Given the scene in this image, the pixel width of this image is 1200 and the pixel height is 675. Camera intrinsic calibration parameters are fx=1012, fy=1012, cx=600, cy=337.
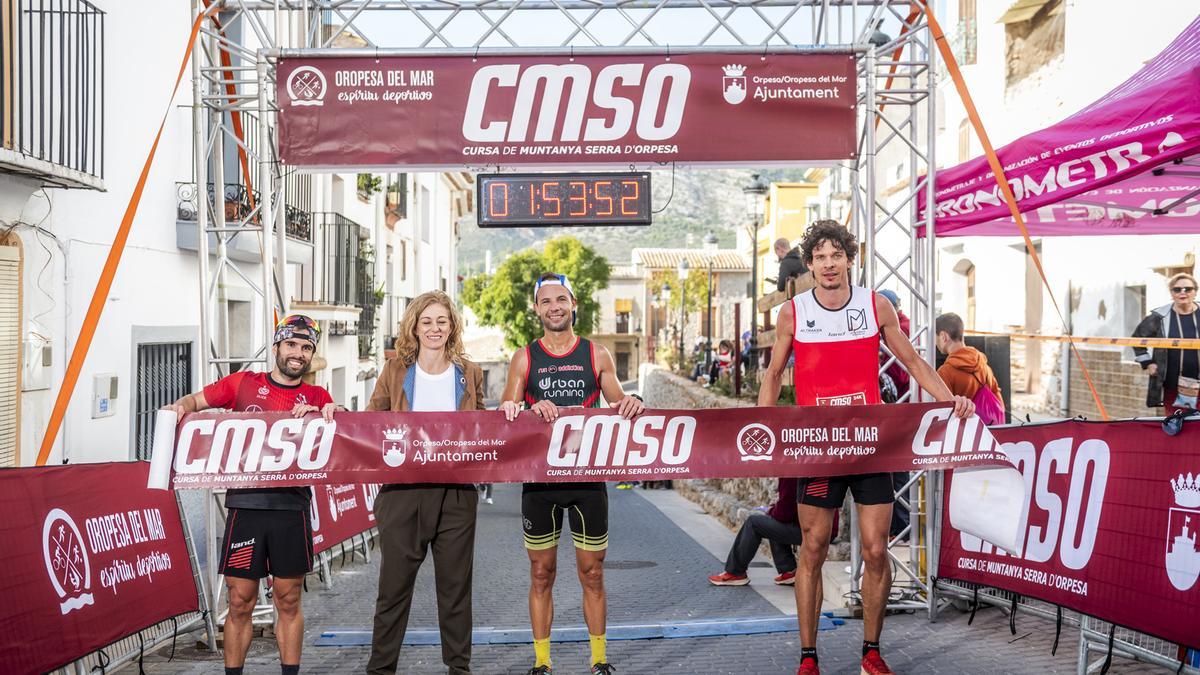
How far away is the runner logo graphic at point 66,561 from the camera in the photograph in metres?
4.85

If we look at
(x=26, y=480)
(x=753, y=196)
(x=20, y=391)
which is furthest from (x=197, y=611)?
(x=753, y=196)

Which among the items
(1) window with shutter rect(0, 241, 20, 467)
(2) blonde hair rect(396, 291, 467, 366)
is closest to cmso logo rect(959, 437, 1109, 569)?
(2) blonde hair rect(396, 291, 467, 366)

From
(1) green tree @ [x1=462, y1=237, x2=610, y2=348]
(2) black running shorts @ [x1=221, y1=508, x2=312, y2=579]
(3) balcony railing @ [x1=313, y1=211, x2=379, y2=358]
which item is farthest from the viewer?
(1) green tree @ [x1=462, y1=237, x2=610, y2=348]

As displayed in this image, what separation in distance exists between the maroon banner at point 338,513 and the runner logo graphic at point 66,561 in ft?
10.0

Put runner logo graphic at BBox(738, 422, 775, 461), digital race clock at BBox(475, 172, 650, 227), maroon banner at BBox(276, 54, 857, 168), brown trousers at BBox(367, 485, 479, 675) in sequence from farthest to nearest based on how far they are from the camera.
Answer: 1. digital race clock at BBox(475, 172, 650, 227)
2. maroon banner at BBox(276, 54, 857, 168)
3. runner logo graphic at BBox(738, 422, 775, 461)
4. brown trousers at BBox(367, 485, 479, 675)

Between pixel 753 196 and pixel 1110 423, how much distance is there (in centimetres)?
1829

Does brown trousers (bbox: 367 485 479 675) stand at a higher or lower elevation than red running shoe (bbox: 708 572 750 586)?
higher

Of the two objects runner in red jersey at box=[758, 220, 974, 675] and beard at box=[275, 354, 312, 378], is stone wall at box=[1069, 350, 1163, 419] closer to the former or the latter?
runner in red jersey at box=[758, 220, 974, 675]

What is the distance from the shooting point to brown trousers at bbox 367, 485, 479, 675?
4.96m

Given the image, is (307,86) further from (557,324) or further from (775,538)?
(775,538)

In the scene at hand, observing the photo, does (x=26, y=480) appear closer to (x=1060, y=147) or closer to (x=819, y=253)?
(x=819, y=253)

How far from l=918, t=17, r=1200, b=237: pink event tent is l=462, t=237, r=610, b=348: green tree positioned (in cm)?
5834

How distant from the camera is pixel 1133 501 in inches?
195

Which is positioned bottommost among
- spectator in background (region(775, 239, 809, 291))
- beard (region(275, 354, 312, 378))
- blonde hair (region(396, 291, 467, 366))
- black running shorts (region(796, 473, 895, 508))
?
black running shorts (region(796, 473, 895, 508))
